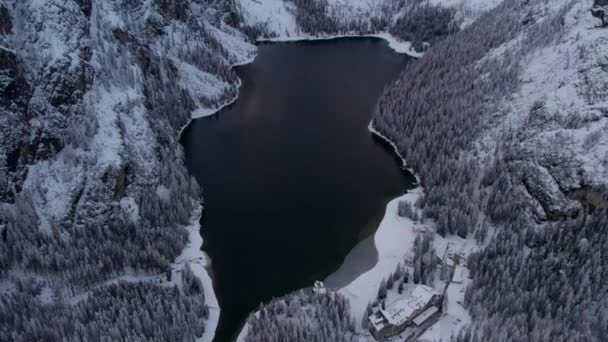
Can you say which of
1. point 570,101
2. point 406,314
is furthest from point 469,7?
point 406,314

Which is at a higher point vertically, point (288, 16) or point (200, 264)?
point (288, 16)

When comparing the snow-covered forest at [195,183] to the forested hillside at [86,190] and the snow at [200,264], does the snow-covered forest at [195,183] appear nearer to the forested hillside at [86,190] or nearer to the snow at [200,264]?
the forested hillside at [86,190]

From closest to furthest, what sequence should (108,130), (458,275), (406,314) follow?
(406,314), (458,275), (108,130)

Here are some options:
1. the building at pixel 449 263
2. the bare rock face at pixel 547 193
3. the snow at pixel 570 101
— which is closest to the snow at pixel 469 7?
the snow at pixel 570 101

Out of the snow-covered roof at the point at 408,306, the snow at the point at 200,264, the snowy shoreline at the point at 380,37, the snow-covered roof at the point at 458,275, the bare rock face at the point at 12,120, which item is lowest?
the snow at the point at 200,264

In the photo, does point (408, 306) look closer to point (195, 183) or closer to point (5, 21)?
point (195, 183)

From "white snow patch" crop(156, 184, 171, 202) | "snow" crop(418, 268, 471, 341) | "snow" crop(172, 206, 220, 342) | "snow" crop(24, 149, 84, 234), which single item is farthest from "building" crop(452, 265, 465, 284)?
"snow" crop(24, 149, 84, 234)

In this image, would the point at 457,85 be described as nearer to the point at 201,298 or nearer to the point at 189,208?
the point at 189,208
